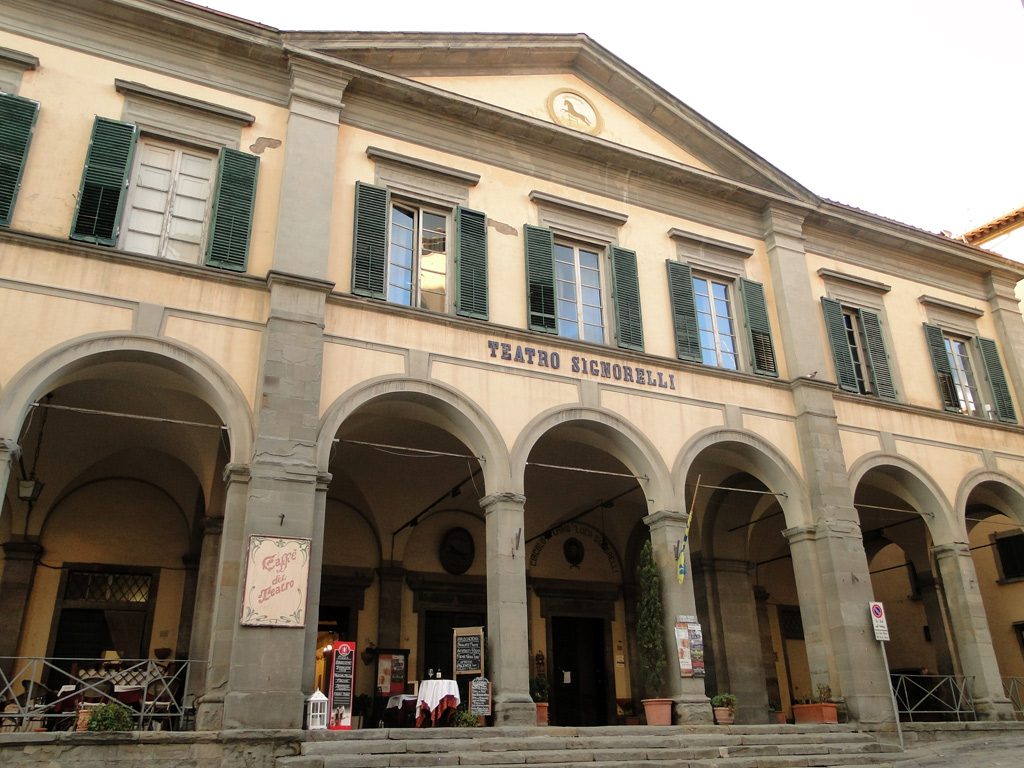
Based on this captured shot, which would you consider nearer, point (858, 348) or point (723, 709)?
point (723, 709)

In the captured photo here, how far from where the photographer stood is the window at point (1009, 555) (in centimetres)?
1880

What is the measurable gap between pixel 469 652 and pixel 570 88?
10.1 meters

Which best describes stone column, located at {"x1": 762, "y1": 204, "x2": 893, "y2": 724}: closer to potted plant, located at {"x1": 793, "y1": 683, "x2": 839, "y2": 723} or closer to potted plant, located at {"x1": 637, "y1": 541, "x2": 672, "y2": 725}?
potted plant, located at {"x1": 793, "y1": 683, "x2": 839, "y2": 723}

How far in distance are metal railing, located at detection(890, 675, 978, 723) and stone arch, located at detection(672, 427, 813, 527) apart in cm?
297

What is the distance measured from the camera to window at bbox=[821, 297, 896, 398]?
1636 cm

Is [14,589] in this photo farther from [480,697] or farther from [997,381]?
[997,381]

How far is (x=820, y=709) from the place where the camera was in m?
13.1

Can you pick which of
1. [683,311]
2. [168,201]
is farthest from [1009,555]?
[168,201]

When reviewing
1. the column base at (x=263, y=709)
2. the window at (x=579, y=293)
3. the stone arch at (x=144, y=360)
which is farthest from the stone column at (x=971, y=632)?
the stone arch at (x=144, y=360)

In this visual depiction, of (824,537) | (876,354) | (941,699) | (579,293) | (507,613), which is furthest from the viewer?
(876,354)

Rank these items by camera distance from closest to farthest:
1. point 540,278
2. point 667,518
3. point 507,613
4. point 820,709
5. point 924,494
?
point 507,613 → point 820,709 → point 667,518 → point 540,278 → point 924,494

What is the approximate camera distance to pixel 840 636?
Answer: 44.8 feet

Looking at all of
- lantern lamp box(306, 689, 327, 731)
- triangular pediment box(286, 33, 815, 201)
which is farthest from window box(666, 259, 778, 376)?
lantern lamp box(306, 689, 327, 731)

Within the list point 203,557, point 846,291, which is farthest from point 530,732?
Result: point 846,291
